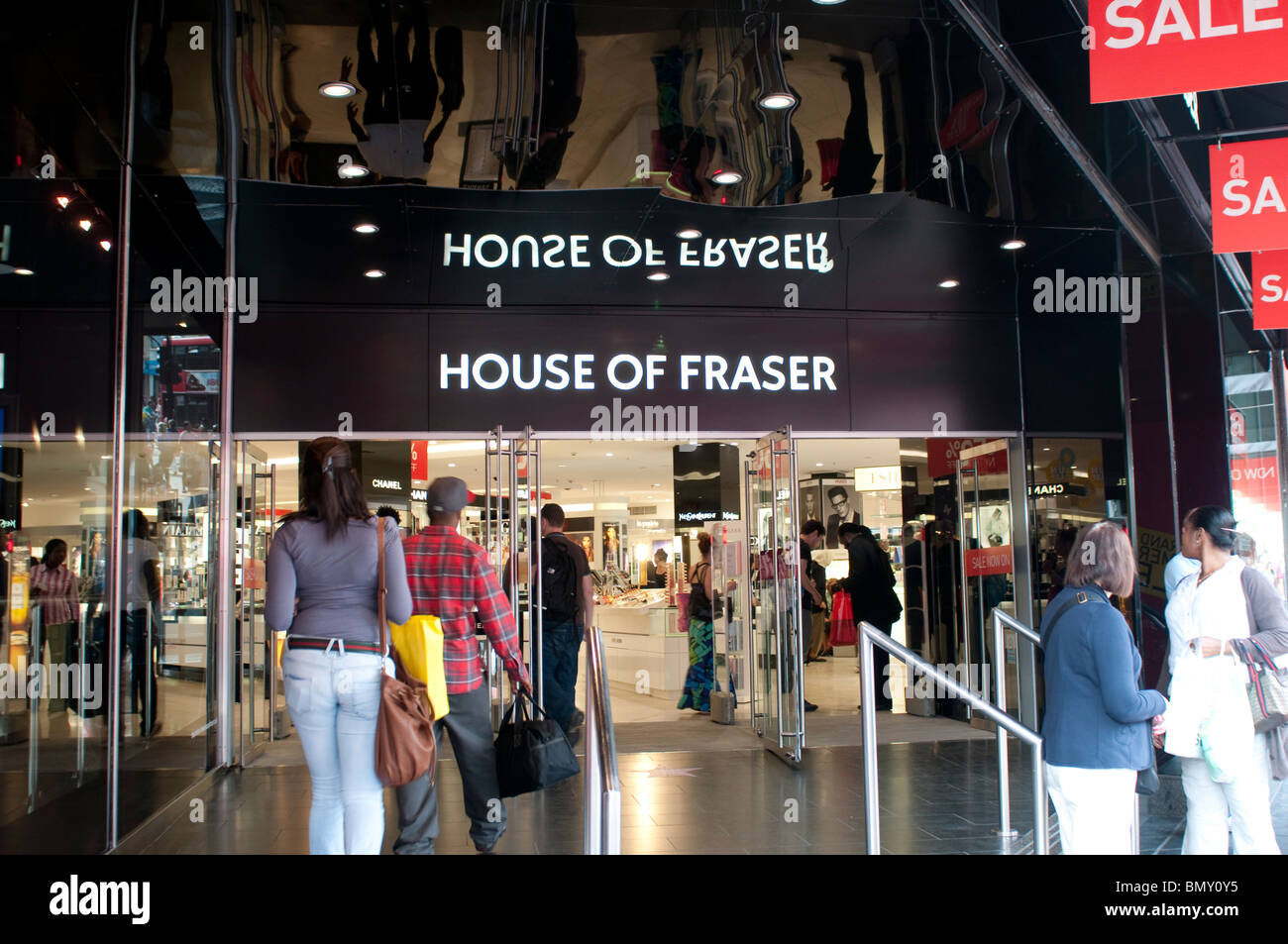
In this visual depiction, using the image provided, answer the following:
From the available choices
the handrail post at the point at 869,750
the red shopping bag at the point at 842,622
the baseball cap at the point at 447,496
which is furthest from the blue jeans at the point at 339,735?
the red shopping bag at the point at 842,622

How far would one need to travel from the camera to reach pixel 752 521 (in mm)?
8008

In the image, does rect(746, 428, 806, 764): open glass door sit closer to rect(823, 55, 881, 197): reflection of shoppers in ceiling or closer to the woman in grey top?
rect(823, 55, 881, 197): reflection of shoppers in ceiling

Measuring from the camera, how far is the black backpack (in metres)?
7.50

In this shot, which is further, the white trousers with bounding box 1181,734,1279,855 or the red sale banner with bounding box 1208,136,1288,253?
the red sale banner with bounding box 1208,136,1288,253

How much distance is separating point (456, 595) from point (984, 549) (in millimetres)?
5422

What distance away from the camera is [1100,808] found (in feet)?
11.0

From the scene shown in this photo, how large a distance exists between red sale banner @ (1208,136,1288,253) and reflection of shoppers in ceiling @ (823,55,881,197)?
1653 millimetres

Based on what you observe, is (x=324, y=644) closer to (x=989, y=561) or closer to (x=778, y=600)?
(x=778, y=600)

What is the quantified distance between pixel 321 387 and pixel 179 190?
5.46 feet

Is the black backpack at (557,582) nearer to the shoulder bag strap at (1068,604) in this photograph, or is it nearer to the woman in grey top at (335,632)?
the woman in grey top at (335,632)

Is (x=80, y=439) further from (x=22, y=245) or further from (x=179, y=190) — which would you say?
(x=179, y=190)

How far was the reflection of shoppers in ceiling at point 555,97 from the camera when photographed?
4.79m

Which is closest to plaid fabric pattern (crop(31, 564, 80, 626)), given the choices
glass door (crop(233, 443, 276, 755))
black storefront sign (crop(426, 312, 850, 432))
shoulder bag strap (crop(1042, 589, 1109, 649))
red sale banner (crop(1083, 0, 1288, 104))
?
glass door (crop(233, 443, 276, 755))
